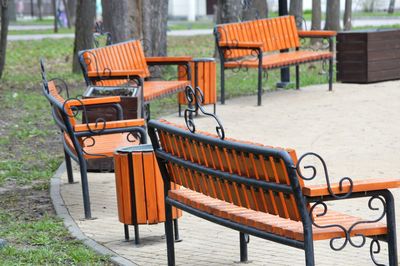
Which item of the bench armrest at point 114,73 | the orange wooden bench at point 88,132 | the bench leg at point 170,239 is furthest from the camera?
the bench armrest at point 114,73

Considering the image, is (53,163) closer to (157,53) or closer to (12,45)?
(157,53)

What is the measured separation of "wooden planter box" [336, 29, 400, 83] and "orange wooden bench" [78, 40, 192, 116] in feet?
13.4

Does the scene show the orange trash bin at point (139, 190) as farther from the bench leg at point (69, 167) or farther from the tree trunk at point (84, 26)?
the tree trunk at point (84, 26)

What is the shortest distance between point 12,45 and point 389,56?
15.8 m

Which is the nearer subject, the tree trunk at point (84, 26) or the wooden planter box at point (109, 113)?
the wooden planter box at point (109, 113)

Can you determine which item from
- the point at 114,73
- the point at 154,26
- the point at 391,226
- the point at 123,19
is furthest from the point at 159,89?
the point at 391,226

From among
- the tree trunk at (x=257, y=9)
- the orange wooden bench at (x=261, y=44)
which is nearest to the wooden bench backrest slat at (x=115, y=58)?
the orange wooden bench at (x=261, y=44)

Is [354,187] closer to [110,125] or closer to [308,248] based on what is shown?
[308,248]

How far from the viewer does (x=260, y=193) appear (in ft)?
19.2

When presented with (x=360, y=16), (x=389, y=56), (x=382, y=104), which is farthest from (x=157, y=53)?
(x=360, y=16)

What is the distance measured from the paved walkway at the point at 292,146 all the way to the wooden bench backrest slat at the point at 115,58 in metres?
1.09

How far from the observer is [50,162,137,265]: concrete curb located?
282 inches

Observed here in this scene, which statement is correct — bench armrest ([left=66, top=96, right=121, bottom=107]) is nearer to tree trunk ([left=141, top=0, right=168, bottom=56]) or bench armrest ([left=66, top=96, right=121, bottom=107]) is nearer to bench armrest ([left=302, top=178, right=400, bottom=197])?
bench armrest ([left=302, top=178, right=400, bottom=197])

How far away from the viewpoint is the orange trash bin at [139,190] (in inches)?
299
